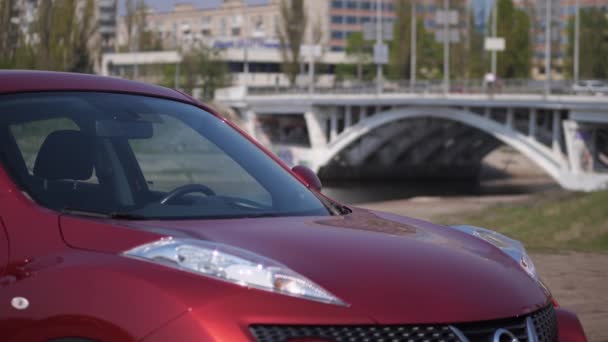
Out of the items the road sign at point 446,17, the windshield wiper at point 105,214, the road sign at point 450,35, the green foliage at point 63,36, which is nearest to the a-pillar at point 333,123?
the road sign at point 446,17

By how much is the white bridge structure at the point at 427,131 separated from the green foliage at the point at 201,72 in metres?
9.16

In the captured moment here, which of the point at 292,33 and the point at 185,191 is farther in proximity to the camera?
the point at 292,33

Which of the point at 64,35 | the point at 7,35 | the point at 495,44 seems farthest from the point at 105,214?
the point at 495,44

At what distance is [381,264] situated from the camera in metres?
3.41

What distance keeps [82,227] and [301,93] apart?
71309mm

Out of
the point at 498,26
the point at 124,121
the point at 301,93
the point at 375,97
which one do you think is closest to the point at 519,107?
the point at 375,97

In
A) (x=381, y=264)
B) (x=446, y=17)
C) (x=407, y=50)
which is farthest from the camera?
(x=407, y=50)

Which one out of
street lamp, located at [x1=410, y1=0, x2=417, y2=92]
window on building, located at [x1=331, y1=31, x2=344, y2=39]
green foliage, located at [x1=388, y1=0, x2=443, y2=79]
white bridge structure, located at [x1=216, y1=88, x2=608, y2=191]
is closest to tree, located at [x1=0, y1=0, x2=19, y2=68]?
white bridge structure, located at [x1=216, y1=88, x2=608, y2=191]

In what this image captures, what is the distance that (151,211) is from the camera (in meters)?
3.75

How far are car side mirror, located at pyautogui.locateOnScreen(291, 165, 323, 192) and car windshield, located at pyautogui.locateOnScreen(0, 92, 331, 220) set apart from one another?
0.14 m

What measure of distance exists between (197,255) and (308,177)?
1473mm

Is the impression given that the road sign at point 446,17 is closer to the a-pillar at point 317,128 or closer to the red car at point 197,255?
the a-pillar at point 317,128

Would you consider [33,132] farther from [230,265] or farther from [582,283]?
[582,283]

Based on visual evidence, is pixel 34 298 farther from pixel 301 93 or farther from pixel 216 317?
pixel 301 93
